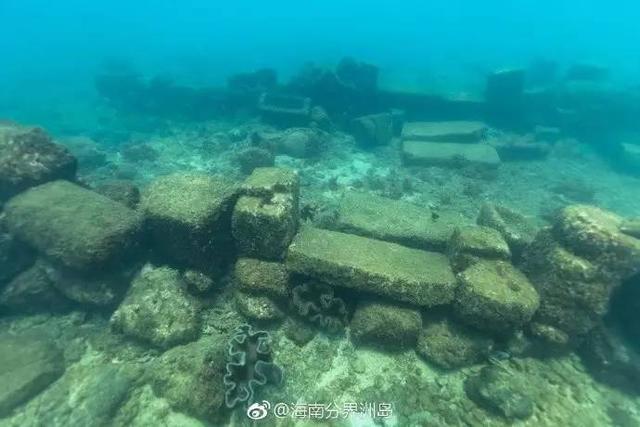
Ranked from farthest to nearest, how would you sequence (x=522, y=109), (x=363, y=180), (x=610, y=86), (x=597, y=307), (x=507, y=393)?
(x=610, y=86), (x=522, y=109), (x=363, y=180), (x=597, y=307), (x=507, y=393)

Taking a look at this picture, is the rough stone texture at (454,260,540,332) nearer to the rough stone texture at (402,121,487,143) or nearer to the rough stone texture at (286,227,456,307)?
the rough stone texture at (286,227,456,307)

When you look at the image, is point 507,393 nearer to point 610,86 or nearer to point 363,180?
point 363,180

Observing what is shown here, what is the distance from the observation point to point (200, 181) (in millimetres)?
6719

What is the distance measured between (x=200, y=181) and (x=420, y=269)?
4.00 meters

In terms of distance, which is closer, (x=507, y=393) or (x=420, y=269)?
(x=507, y=393)

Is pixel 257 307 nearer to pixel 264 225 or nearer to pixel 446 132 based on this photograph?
pixel 264 225

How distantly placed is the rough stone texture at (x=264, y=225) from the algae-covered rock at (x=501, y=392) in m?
3.43

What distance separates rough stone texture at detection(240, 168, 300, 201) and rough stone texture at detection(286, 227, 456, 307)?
834 millimetres

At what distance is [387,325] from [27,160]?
280 inches

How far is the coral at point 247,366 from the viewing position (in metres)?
4.95

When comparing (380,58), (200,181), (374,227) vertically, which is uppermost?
(200,181)

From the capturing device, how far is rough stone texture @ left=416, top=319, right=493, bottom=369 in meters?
5.82

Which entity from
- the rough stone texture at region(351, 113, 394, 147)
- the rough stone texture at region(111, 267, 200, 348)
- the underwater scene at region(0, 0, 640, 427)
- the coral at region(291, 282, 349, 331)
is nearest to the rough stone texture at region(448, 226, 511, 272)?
the underwater scene at region(0, 0, 640, 427)

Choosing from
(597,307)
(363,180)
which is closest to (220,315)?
(597,307)
